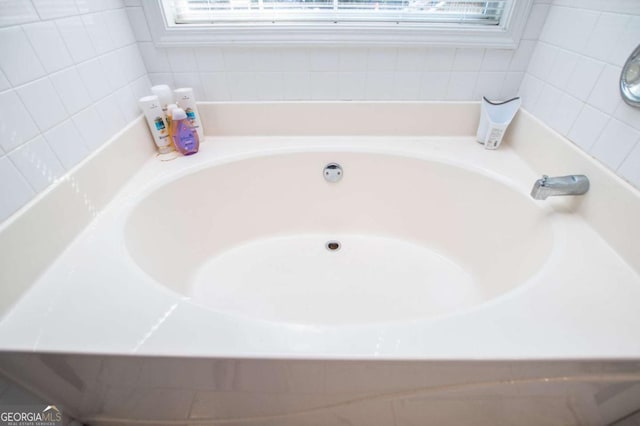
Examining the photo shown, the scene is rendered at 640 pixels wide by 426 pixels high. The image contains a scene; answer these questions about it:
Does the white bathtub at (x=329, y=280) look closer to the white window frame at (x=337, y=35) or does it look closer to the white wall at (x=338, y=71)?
the white wall at (x=338, y=71)

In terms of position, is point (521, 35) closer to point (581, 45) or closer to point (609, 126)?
point (581, 45)

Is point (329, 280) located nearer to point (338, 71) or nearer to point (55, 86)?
point (338, 71)

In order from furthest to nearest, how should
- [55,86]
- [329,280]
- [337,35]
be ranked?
[329,280]
[337,35]
[55,86]

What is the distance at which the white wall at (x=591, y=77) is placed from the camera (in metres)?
0.69

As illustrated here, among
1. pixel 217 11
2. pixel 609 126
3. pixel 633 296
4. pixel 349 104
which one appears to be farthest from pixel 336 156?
pixel 633 296

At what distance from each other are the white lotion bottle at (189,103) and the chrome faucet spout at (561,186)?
46.0 inches

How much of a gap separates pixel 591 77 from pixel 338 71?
772 mm

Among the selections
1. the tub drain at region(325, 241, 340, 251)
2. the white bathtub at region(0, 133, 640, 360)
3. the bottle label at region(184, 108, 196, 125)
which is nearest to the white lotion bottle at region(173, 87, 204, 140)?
the bottle label at region(184, 108, 196, 125)

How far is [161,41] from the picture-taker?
102 centimetres

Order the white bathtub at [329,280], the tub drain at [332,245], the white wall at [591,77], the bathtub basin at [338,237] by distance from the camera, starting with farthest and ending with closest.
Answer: the tub drain at [332,245] → the bathtub basin at [338,237] → the white wall at [591,77] → the white bathtub at [329,280]

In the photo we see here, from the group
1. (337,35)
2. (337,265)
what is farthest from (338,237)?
(337,35)

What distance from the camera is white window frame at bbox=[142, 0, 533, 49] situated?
101 centimetres

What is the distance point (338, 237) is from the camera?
1317mm

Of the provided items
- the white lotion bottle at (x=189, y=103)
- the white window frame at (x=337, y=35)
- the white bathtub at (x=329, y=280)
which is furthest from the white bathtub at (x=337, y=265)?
the white window frame at (x=337, y=35)
